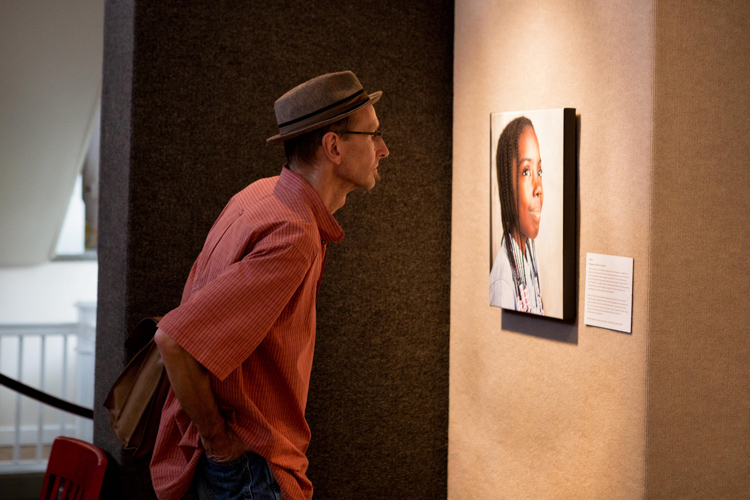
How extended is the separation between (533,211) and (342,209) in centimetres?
76

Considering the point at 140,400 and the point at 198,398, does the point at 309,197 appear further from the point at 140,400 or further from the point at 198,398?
the point at 140,400

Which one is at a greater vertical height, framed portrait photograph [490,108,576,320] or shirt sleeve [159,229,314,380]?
framed portrait photograph [490,108,576,320]

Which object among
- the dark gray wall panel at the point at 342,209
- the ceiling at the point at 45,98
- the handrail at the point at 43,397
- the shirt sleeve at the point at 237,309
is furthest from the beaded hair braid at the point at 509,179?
the ceiling at the point at 45,98

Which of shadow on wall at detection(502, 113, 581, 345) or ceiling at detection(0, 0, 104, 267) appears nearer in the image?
shadow on wall at detection(502, 113, 581, 345)

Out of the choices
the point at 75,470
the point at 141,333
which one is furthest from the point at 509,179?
the point at 75,470

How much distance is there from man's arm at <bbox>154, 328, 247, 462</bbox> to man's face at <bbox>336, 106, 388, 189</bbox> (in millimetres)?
578

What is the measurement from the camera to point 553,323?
6.81 ft

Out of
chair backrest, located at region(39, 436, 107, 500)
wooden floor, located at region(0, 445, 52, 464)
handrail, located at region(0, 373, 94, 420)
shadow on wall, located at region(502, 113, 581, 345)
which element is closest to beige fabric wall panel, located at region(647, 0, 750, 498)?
shadow on wall, located at region(502, 113, 581, 345)

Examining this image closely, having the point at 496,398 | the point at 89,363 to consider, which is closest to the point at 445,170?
the point at 496,398

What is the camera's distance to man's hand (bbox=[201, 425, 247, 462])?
4.53 feet

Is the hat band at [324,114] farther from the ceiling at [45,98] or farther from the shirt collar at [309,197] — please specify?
the ceiling at [45,98]

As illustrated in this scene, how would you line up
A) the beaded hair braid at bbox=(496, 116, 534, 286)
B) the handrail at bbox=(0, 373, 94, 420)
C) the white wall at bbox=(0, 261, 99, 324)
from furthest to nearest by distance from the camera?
1. the white wall at bbox=(0, 261, 99, 324)
2. the handrail at bbox=(0, 373, 94, 420)
3. the beaded hair braid at bbox=(496, 116, 534, 286)

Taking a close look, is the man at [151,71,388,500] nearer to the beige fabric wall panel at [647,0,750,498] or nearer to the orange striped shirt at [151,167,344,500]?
the orange striped shirt at [151,167,344,500]

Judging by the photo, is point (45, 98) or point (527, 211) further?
point (45, 98)
